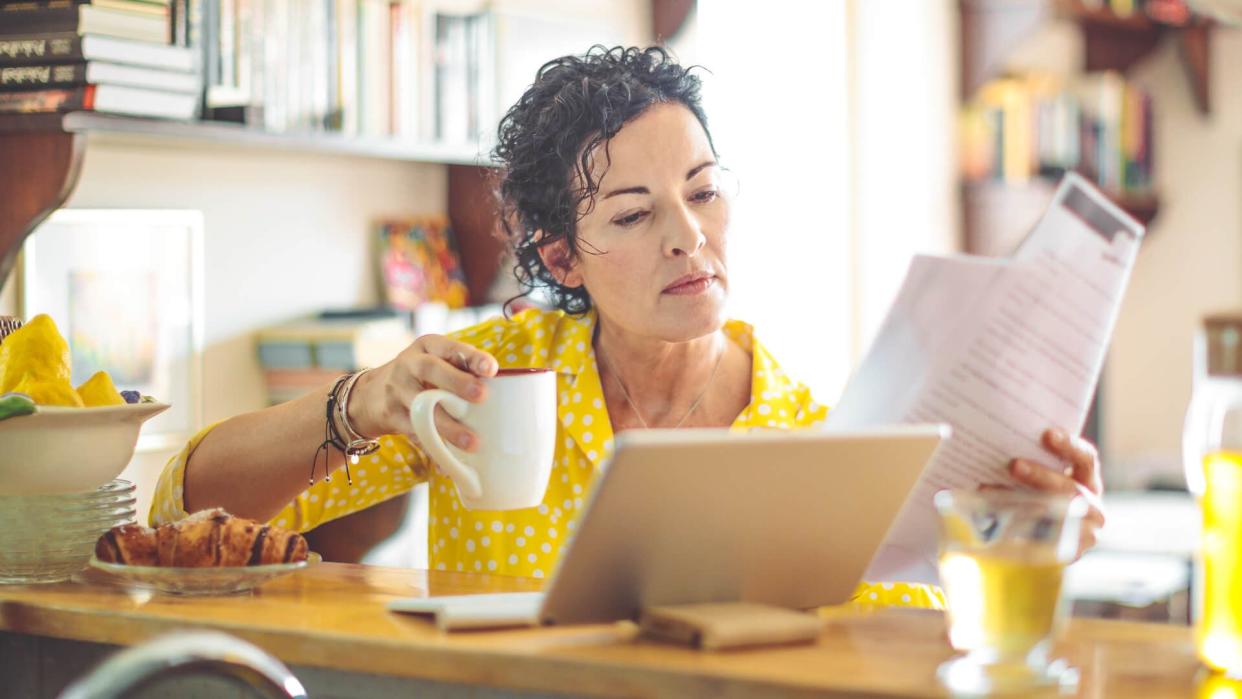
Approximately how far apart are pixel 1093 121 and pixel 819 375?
4.24ft

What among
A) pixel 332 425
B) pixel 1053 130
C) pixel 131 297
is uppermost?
pixel 1053 130

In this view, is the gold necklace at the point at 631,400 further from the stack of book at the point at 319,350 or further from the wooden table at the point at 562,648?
the stack of book at the point at 319,350

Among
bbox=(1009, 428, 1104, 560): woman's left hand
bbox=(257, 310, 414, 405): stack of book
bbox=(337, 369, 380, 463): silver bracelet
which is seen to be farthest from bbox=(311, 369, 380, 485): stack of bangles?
bbox=(257, 310, 414, 405): stack of book

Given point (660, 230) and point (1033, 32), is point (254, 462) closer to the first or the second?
point (660, 230)

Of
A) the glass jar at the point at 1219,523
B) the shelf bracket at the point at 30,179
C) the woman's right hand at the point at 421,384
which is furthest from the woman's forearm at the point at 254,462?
the glass jar at the point at 1219,523

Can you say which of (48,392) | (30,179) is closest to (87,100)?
(30,179)

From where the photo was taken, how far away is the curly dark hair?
164 centimetres

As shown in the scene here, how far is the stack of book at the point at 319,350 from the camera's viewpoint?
2359 millimetres

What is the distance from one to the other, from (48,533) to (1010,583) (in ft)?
2.50

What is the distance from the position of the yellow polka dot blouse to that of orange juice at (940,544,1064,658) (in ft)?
2.57

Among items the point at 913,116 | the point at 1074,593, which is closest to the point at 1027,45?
the point at 913,116

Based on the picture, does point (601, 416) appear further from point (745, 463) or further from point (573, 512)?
point (745, 463)

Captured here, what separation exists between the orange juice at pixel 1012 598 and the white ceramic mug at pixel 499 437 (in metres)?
0.39

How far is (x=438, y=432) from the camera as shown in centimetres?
114
